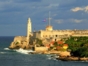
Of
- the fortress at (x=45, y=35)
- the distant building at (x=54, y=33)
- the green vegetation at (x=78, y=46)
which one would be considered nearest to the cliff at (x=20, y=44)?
the fortress at (x=45, y=35)

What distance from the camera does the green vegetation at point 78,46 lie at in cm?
9912

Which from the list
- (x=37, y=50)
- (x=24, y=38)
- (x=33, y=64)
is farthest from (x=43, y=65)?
(x=24, y=38)

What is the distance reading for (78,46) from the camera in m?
115

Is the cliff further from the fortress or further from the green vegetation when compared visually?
the green vegetation

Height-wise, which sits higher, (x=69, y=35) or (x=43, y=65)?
(x=69, y=35)

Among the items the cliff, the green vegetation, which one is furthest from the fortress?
the green vegetation

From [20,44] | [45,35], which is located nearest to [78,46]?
[45,35]

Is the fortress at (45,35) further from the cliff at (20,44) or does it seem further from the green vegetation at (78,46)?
the green vegetation at (78,46)

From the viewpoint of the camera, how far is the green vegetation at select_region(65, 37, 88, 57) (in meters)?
99.1

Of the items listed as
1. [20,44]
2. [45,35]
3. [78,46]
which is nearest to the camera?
[78,46]

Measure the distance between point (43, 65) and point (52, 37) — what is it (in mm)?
55067

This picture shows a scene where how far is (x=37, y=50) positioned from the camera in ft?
401

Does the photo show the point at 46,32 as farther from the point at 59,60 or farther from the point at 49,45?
the point at 59,60

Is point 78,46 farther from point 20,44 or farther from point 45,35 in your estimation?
point 20,44
